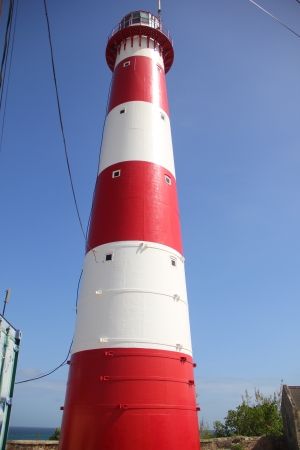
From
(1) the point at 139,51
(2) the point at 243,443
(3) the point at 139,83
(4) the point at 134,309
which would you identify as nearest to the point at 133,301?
(4) the point at 134,309

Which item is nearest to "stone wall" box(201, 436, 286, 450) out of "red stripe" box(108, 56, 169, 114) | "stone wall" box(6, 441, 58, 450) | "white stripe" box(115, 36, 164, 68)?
"stone wall" box(6, 441, 58, 450)

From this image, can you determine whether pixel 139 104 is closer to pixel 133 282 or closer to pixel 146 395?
pixel 133 282

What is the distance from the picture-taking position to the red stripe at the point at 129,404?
9242mm

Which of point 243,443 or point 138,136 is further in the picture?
point 243,443

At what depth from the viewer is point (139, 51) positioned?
16438 millimetres

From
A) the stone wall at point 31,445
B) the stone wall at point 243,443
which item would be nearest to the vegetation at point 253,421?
the stone wall at point 243,443

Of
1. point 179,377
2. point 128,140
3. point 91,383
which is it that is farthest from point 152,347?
point 128,140

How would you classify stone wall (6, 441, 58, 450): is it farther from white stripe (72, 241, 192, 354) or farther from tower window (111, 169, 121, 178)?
tower window (111, 169, 121, 178)

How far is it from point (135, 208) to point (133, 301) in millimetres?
3002

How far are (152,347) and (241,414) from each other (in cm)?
1762

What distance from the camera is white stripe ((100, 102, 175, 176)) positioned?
13273 mm

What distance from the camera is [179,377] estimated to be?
10336 mm

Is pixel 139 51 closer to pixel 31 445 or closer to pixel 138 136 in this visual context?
pixel 138 136

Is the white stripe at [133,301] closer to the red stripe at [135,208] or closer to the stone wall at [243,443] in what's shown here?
the red stripe at [135,208]
